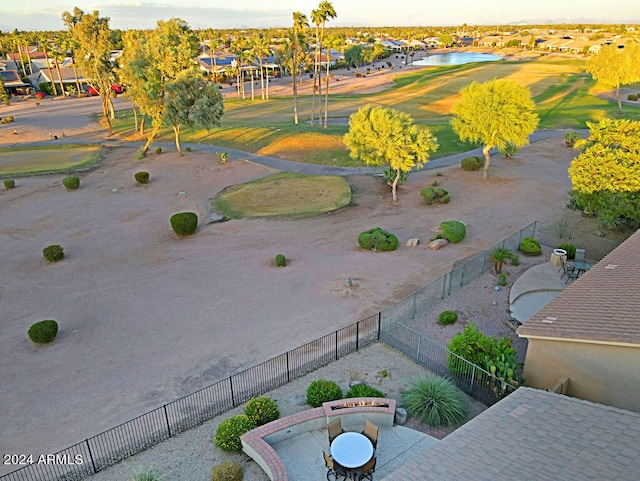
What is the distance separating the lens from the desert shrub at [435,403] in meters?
15.1

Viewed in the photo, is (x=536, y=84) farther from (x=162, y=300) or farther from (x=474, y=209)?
(x=162, y=300)

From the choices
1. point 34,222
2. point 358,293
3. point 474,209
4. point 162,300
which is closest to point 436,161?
point 474,209

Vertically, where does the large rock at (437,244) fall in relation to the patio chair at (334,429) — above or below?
below

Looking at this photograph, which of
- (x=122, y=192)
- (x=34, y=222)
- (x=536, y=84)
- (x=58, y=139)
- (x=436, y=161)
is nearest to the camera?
(x=34, y=222)

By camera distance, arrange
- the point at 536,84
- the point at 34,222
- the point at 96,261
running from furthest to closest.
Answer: the point at 536,84 → the point at 34,222 → the point at 96,261

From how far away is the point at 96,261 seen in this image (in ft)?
92.3

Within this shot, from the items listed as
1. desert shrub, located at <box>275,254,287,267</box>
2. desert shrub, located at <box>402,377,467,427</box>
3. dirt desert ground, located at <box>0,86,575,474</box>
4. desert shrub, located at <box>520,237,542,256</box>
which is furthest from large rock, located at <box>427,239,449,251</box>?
desert shrub, located at <box>402,377,467,427</box>

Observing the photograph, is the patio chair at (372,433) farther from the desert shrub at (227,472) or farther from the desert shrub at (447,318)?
the desert shrub at (447,318)

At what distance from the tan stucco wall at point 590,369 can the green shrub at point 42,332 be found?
19.5 meters

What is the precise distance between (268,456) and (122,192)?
32.7 m

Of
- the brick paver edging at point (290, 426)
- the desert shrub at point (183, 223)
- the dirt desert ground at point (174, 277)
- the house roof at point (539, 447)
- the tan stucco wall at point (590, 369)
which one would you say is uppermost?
the house roof at point (539, 447)

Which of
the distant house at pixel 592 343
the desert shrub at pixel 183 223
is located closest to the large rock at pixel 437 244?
the distant house at pixel 592 343

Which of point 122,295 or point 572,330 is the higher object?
point 572,330

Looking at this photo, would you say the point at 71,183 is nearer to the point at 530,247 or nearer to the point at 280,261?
the point at 280,261
